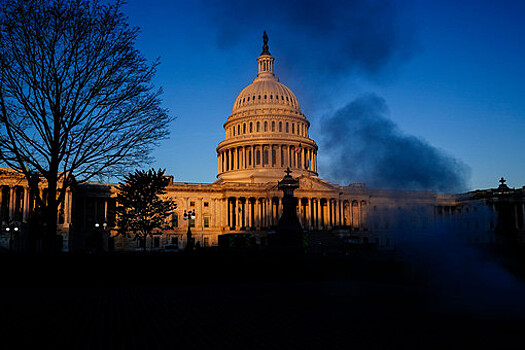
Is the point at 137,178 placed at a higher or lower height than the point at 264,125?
lower

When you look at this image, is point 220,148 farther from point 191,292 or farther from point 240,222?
point 191,292

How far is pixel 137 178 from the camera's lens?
73.2m

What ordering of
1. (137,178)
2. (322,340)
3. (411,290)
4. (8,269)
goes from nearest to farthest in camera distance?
(322,340)
(411,290)
(8,269)
(137,178)

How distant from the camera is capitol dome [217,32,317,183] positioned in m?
114

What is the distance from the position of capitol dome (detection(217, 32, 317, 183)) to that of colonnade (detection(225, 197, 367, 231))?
8.49 m

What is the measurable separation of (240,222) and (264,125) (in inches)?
1063

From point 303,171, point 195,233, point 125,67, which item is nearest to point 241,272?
point 125,67

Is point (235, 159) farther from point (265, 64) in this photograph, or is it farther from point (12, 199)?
point (12, 199)

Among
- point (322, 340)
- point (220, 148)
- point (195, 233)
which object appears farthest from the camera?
point (220, 148)


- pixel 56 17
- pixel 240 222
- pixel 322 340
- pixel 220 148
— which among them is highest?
pixel 220 148

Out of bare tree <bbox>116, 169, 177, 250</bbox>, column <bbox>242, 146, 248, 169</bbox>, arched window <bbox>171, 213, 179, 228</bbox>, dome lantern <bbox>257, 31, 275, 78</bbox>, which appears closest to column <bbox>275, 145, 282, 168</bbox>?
column <bbox>242, 146, 248, 169</bbox>

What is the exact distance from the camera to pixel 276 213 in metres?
98.6

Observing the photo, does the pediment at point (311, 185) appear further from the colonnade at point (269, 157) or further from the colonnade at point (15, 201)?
the colonnade at point (15, 201)

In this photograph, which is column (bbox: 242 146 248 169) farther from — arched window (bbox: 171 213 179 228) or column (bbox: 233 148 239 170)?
arched window (bbox: 171 213 179 228)
